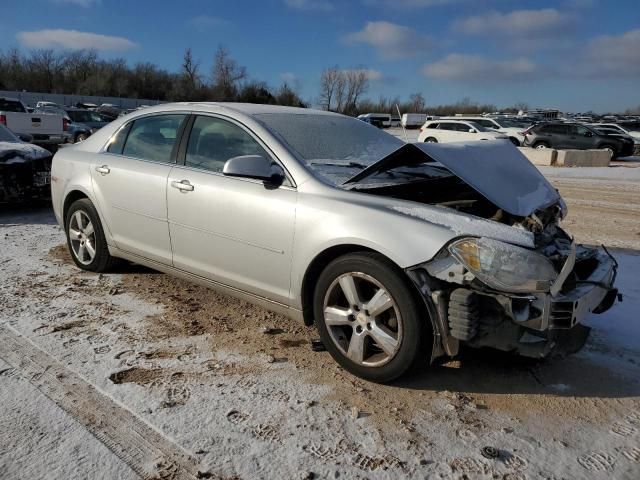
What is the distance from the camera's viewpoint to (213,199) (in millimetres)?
3791

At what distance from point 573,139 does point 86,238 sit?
23.2 meters

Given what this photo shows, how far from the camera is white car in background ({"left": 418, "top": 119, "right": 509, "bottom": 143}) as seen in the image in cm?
2356

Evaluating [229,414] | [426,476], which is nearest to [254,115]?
[229,414]

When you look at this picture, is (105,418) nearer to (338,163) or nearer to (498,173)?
(338,163)

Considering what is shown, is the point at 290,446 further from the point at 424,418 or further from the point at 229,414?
the point at 424,418

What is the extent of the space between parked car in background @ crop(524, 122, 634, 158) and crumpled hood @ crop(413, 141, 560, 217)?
21.3m

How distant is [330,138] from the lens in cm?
418

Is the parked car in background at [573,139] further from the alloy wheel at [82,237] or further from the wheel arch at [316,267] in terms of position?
the wheel arch at [316,267]

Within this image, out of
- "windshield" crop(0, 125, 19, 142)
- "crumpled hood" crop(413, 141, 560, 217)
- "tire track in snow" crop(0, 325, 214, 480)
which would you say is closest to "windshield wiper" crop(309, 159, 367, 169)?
"crumpled hood" crop(413, 141, 560, 217)

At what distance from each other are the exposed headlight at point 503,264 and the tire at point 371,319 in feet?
1.14

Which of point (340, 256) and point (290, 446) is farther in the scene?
point (340, 256)

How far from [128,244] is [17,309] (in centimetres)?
95

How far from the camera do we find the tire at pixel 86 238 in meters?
4.86

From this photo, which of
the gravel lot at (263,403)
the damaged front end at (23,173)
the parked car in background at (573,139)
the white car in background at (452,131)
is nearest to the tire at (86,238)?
the gravel lot at (263,403)
